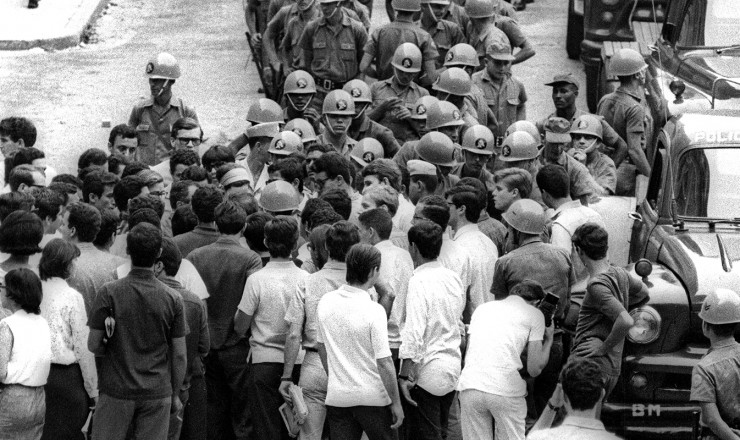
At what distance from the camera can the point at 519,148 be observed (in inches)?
503

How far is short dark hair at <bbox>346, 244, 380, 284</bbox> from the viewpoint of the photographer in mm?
9102

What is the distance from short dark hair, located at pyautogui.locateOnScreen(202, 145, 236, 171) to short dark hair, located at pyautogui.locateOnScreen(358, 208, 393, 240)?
108 inches

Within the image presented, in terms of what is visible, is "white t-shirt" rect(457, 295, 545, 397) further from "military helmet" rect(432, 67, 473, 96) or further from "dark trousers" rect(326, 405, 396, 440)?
"military helmet" rect(432, 67, 473, 96)

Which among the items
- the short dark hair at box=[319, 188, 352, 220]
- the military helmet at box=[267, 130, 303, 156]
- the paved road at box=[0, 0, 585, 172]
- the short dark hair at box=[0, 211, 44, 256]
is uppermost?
the short dark hair at box=[0, 211, 44, 256]

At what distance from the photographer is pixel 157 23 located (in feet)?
70.4

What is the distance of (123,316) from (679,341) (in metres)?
3.51

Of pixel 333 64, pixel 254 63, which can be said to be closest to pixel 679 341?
pixel 333 64

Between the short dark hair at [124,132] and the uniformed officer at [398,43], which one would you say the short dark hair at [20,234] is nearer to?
the short dark hair at [124,132]

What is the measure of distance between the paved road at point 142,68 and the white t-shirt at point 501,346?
8.28 metres

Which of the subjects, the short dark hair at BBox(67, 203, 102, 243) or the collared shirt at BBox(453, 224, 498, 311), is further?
the collared shirt at BBox(453, 224, 498, 311)

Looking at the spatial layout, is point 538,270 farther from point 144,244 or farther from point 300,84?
point 300,84

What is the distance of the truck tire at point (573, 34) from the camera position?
19594 mm

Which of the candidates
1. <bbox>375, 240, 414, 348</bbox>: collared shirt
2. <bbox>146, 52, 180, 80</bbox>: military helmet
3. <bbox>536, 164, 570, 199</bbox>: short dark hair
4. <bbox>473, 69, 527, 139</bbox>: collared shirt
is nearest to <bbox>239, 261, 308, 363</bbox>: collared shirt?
<bbox>375, 240, 414, 348</bbox>: collared shirt

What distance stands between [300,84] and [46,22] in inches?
279
